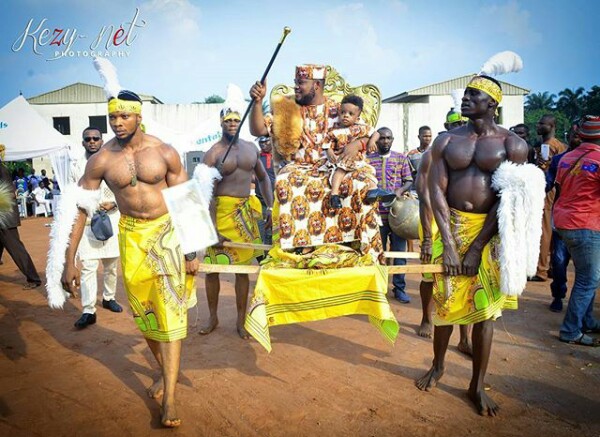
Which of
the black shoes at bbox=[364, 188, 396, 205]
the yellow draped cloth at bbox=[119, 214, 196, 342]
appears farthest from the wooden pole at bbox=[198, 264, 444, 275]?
the black shoes at bbox=[364, 188, 396, 205]

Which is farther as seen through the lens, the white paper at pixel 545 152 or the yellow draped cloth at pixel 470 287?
the white paper at pixel 545 152

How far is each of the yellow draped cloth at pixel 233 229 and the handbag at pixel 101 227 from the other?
134 centimetres

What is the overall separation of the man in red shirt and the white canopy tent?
1620cm

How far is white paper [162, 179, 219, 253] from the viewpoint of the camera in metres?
3.17

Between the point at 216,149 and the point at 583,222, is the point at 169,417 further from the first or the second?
the point at 583,222

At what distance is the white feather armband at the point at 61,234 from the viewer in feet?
10.8

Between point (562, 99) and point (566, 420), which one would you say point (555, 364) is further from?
point (562, 99)

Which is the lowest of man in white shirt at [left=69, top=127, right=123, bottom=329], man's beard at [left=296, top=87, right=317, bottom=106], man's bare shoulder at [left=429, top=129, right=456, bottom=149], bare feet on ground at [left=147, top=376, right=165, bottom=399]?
bare feet on ground at [left=147, top=376, right=165, bottom=399]

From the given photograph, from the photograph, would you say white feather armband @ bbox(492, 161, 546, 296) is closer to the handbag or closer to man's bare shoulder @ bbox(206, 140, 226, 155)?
man's bare shoulder @ bbox(206, 140, 226, 155)

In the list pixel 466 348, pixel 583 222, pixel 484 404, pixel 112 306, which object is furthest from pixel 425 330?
pixel 112 306

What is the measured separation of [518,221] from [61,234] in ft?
11.2

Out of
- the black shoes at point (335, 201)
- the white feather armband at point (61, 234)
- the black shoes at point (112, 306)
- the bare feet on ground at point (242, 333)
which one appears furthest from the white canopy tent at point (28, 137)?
the black shoes at point (335, 201)

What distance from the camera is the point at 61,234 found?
3332 millimetres

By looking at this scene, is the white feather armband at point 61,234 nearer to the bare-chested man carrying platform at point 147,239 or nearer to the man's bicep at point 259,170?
the bare-chested man carrying platform at point 147,239
